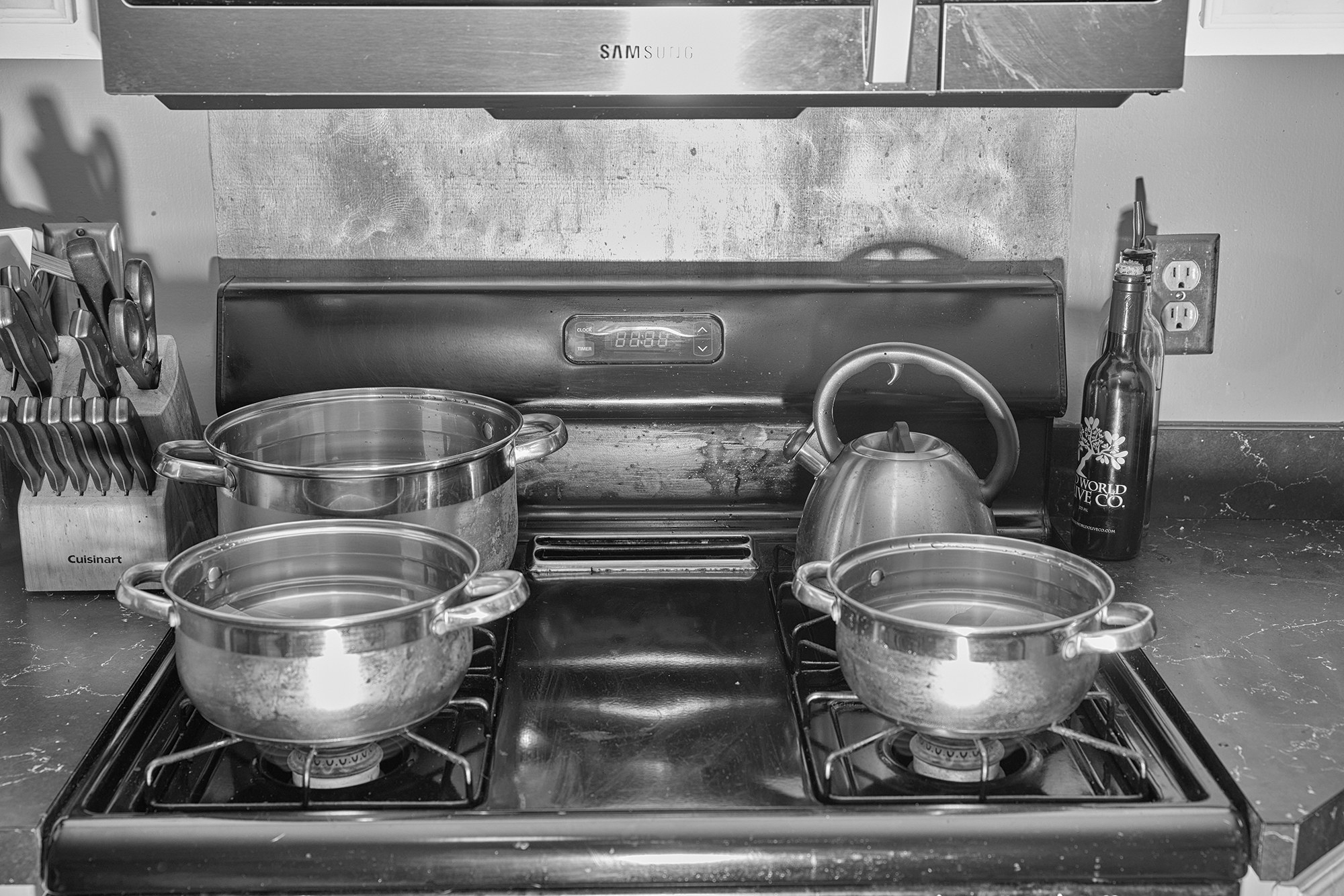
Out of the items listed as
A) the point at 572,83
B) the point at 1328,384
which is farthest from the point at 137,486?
the point at 1328,384

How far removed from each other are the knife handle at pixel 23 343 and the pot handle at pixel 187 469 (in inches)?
6.1

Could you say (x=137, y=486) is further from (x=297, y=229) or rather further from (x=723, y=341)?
(x=723, y=341)

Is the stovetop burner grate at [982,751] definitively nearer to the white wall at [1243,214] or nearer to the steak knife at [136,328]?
the white wall at [1243,214]

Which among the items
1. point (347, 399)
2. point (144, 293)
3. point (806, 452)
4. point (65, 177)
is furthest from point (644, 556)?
point (65, 177)

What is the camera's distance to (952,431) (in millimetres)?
1338

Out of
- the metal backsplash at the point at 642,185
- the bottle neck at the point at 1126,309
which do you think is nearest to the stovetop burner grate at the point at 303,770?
the metal backsplash at the point at 642,185

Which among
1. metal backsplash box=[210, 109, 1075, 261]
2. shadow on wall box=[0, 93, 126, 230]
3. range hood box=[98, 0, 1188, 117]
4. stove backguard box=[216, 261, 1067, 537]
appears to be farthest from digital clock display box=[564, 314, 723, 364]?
shadow on wall box=[0, 93, 126, 230]

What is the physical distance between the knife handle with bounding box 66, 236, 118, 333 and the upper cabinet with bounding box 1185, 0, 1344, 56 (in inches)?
40.4

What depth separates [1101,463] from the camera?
4.12 ft

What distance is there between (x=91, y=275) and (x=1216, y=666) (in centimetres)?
109

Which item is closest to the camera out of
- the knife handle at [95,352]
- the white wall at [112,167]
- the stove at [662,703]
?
the stove at [662,703]

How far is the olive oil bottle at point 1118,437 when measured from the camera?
4.02 feet

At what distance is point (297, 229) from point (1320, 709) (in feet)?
3.62

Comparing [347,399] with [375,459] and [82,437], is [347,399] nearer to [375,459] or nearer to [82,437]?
[375,459]
